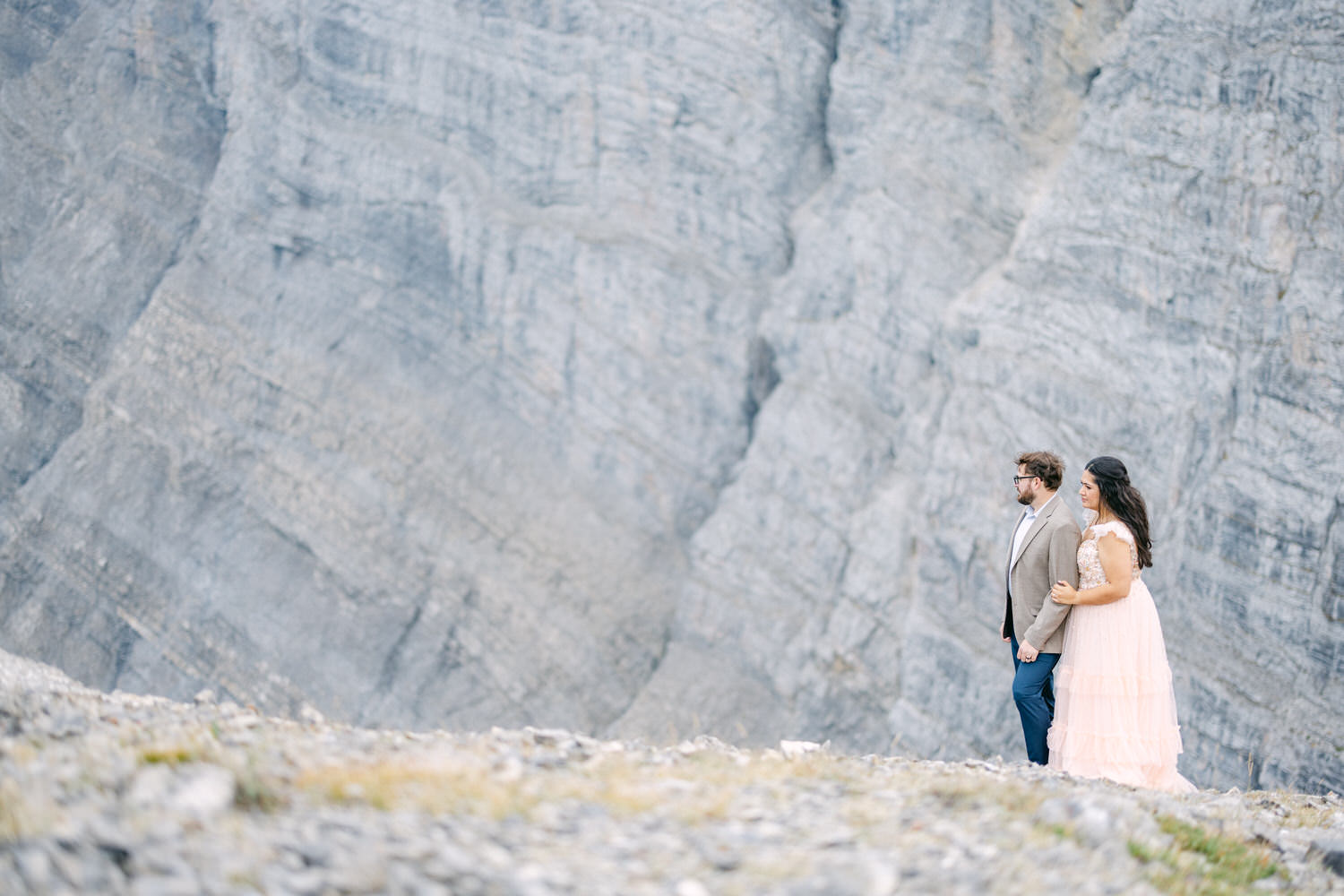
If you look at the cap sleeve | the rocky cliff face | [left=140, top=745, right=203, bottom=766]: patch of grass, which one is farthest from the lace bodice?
the rocky cliff face

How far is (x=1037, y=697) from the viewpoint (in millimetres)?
7551

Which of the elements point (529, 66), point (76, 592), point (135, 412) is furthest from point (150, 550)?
point (529, 66)

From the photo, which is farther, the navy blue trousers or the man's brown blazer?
the navy blue trousers

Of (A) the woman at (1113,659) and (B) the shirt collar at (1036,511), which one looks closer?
(A) the woman at (1113,659)

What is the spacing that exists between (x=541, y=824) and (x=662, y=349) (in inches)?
846

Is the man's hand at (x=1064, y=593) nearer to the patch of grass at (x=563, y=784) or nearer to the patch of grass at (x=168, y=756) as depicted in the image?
the patch of grass at (x=563, y=784)

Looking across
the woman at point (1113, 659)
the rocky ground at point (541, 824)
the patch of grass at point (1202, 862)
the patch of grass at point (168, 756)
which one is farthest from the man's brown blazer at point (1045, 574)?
the patch of grass at point (168, 756)

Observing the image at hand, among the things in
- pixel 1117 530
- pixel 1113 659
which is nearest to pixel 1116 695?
pixel 1113 659

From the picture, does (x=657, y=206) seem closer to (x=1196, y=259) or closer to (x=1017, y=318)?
(x=1017, y=318)

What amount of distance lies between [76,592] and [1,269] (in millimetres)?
11619

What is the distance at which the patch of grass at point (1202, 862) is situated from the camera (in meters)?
4.95

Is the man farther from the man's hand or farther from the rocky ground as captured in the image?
the rocky ground

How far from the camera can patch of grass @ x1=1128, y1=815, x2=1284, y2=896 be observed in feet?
16.2

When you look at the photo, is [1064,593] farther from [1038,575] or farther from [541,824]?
[541,824]
